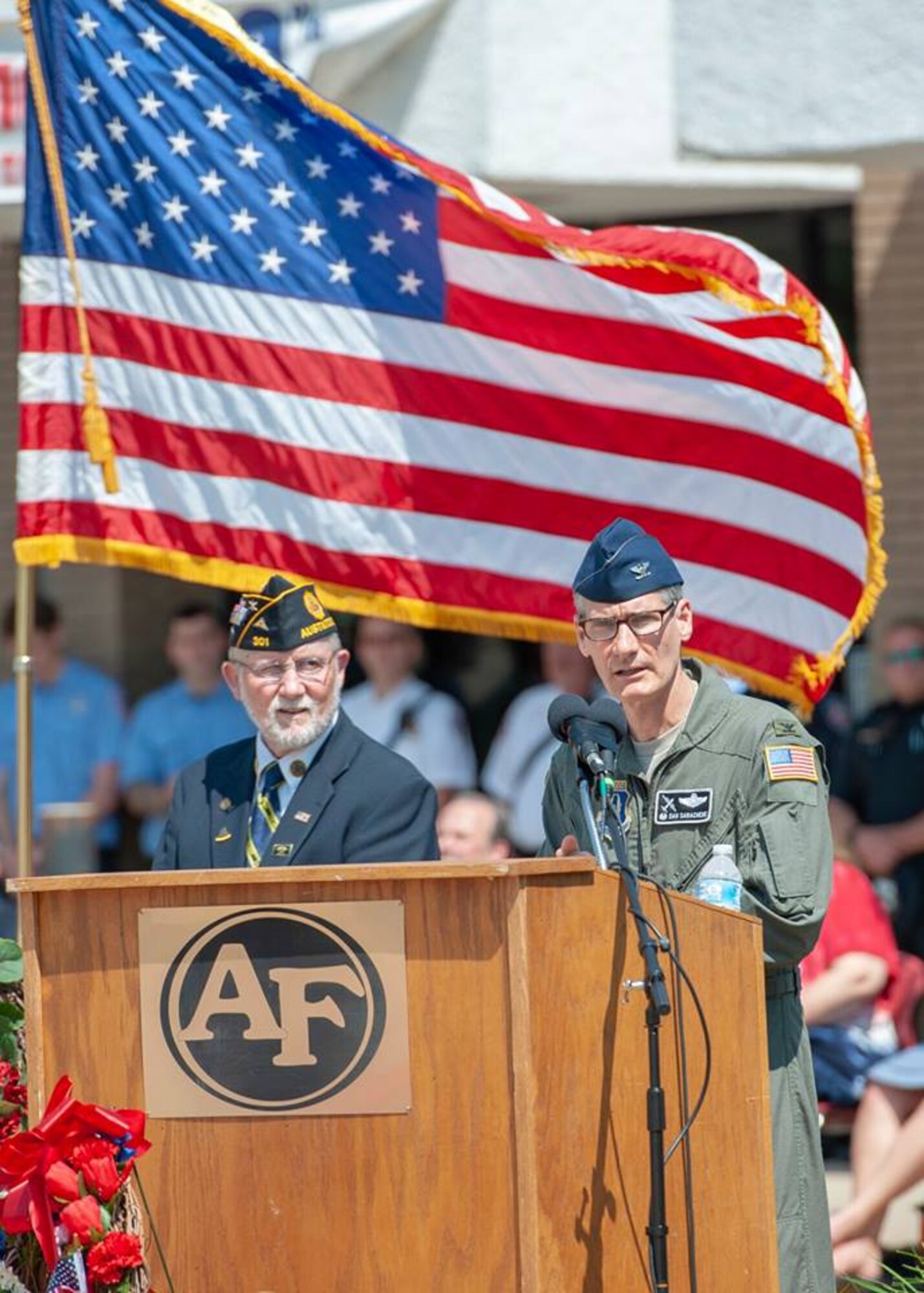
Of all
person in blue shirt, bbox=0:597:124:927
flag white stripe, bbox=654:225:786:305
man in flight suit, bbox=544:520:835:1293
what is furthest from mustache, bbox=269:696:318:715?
person in blue shirt, bbox=0:597:124:927

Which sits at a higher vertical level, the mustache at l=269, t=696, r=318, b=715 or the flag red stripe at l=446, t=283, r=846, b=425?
the flag red stripe at l=446, t=283, r=846, b=425

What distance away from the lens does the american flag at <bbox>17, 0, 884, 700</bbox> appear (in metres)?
6.27

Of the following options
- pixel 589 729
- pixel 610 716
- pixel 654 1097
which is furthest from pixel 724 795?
pixel 654 1097

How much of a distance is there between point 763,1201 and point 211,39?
3.84m

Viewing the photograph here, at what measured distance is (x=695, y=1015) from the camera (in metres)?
3.91

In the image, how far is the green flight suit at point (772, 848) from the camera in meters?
4.20

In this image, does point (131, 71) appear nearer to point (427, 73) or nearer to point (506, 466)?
point (506, 466)

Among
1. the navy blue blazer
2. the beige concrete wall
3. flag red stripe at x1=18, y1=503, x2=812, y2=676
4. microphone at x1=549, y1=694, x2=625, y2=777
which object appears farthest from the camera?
the beige concrete wall

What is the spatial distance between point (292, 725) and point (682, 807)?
1081 mm

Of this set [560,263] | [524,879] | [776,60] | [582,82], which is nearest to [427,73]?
[582,82]

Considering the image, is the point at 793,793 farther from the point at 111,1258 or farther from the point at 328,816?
the point at 111,1258

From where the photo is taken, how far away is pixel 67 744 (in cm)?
987

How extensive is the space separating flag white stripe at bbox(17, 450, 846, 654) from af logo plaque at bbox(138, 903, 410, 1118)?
2.59 meters

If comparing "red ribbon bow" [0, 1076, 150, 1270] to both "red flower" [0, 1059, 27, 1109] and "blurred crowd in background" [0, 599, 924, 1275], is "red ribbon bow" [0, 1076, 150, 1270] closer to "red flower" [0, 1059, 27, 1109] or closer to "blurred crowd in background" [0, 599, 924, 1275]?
"red flower" [0, 1059, 27, 1109]
